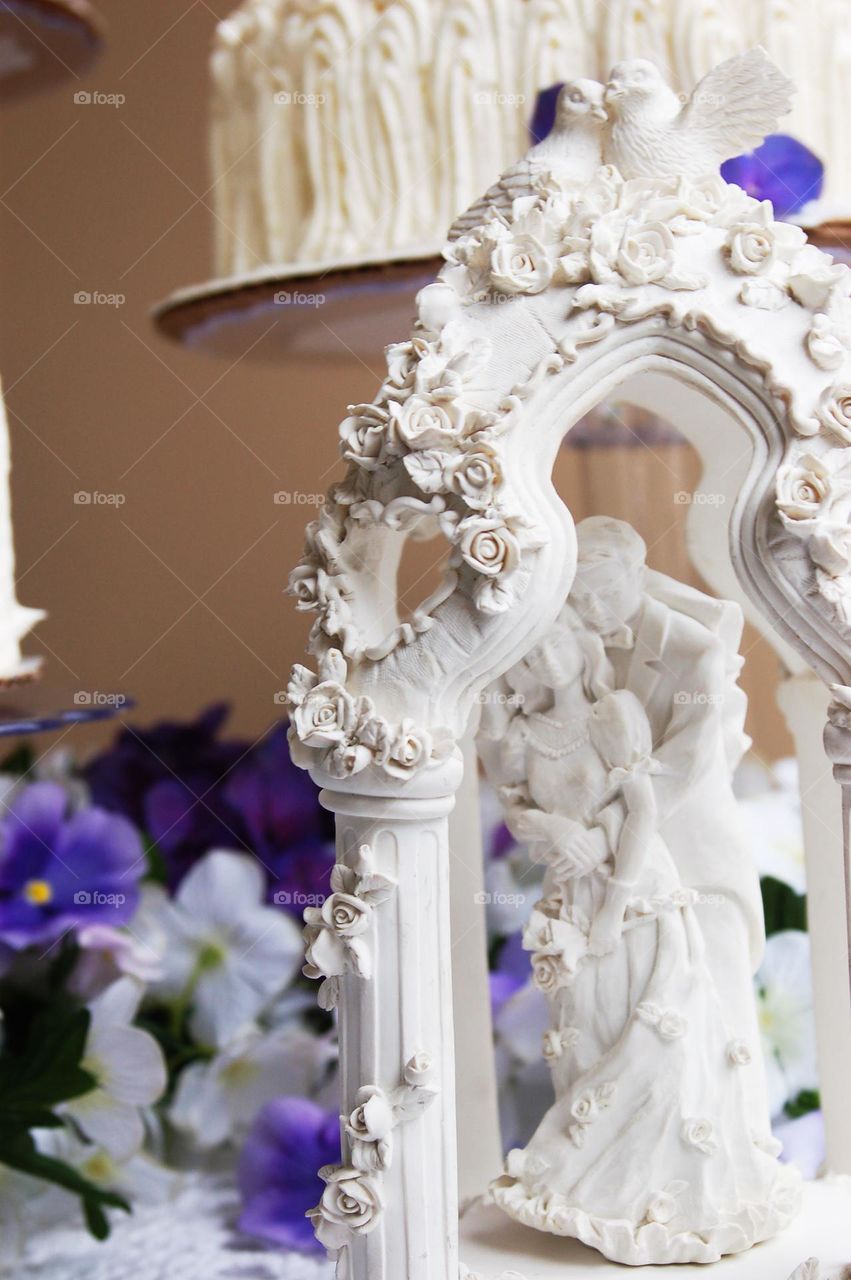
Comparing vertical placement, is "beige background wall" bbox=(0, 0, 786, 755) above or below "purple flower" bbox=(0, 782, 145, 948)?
above

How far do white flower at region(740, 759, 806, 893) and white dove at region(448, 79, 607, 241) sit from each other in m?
0.73

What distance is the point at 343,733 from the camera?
835 millimetres

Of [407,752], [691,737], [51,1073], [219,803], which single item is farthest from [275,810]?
[407,752]

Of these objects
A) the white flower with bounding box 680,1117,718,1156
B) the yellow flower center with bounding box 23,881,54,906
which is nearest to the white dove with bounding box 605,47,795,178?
the white flower with bounding box 680,1117,718,1156

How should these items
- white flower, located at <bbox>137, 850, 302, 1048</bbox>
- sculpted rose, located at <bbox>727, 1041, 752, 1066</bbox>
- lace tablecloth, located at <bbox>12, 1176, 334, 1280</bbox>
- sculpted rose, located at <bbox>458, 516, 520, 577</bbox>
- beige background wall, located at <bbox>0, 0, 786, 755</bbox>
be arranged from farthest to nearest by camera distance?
beige background wall, located at <bbox>0, 0, 786, 755</bbox> → white flower, located at <bbox>137, 850, 302, 1048</bbox> → lace tablecloth, located at <bbox>12, 1176, 334, 1280</bbox> → sculpted rose, located at <bbox>727, 1041, 752, 1066</bbox> → sculpted rose, located at <bbox>458, 516, 520, 577</bbox>

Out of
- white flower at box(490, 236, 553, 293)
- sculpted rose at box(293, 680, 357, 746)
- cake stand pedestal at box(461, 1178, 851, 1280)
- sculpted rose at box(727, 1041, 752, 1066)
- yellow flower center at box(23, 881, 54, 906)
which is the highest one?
white flower at box(490, 236, 553, 293)

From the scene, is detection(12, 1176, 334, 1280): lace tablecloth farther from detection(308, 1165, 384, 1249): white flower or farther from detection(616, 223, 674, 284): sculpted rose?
detection(616, 223, 674, 284): sculpted rose

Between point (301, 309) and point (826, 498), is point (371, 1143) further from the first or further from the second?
point (301, 309)

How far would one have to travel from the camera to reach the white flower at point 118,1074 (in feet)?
4.43

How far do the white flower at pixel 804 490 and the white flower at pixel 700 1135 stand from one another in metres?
0.42

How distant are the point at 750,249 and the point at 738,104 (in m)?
0.12

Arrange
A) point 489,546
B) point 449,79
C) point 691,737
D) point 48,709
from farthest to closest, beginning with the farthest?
point 48,709 < point 449,79 < point 691,737 < point 489,546

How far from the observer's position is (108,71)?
1.61 m

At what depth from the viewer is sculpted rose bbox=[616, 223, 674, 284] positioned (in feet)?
2.77
